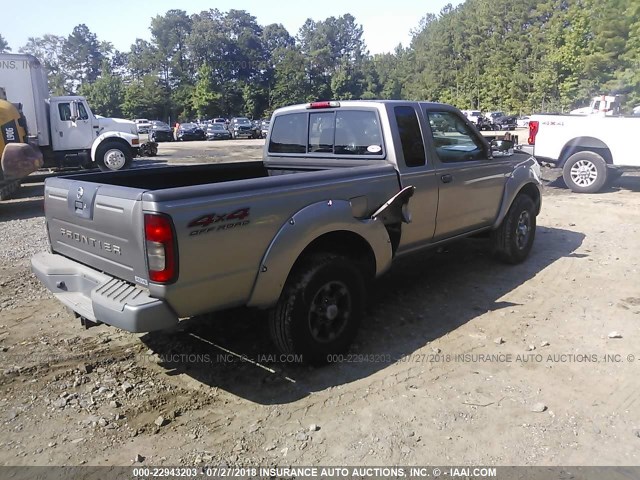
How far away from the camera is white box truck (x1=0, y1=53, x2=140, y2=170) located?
15055 mm

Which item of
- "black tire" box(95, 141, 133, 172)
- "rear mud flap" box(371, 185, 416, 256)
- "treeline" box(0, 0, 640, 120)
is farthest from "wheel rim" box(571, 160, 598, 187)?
"treeline" box(0, 0, 640, 120)

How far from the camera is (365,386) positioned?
3.50 m

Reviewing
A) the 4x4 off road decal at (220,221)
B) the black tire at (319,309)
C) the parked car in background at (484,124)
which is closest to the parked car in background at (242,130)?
the parked car in background at (484,124)

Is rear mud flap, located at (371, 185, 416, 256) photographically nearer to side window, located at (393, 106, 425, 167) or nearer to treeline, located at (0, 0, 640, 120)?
side window, located at (393, 106, 425, 167)

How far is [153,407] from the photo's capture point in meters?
3.27

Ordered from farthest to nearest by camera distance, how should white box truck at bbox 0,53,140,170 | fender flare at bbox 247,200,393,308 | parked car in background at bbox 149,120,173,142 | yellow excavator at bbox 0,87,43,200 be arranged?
parked car in background at bbox 149,120,173,142, white box truck at bbox 0,53,140,170, yellow excavator at bbox 0,87,43,200, fender flare at bbox 247,200,393,308

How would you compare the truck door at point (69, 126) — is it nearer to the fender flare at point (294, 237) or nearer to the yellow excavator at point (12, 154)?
the yellow excavator at point (12, 154)

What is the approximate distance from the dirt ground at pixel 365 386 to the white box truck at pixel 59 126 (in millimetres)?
11783

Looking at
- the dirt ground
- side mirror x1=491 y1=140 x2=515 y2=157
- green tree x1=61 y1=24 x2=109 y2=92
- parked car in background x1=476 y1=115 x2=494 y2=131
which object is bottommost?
the dirt ground

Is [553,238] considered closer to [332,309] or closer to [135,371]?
[332,309]

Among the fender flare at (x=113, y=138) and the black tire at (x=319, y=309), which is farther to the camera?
the fender flare at (x=113, y=138)

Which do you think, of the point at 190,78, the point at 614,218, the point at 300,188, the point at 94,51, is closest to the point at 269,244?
the point at 300,188

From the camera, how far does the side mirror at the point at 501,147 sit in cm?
563

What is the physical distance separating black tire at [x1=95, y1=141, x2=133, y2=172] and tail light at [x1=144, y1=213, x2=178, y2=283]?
47.9 ft
